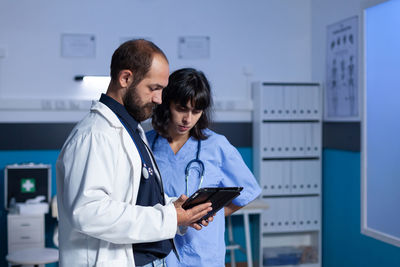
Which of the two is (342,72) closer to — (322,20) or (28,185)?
(322,20)

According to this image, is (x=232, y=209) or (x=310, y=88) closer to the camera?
(x=232, y=209)

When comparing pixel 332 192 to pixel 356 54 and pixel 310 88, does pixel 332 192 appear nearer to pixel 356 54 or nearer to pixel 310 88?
pixel 310 88

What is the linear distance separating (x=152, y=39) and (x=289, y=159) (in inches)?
58.2

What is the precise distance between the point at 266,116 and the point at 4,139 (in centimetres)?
204

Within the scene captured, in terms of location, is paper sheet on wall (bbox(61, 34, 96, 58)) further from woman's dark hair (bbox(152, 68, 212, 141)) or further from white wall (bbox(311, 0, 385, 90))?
woman's dark hair (bbox(152, 68, 212, 141))

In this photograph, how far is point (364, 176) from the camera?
113 inches

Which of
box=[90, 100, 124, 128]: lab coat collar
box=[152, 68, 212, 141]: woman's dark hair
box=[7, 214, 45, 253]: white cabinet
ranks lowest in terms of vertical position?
box=[7, 214, 45, 253]: white cabinet

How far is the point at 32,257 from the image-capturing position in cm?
313

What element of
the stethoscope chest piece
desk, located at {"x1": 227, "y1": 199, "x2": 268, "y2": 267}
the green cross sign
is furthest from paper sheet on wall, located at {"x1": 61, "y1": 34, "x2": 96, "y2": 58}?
the stethoscope chest piece

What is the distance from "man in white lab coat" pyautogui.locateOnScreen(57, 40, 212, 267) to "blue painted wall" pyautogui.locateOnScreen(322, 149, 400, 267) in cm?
226

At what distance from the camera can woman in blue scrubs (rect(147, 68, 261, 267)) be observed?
1.84 metres

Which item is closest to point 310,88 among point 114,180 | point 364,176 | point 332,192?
point 332,192

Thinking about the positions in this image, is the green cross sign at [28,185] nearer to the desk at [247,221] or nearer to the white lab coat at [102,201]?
the desk at [247,221]

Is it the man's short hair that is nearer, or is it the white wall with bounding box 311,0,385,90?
the man's short hair
